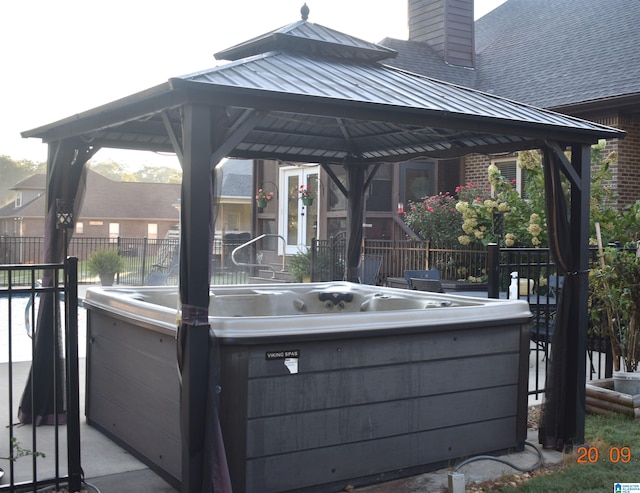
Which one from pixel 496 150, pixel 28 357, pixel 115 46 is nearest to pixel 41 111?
pixel 115 46

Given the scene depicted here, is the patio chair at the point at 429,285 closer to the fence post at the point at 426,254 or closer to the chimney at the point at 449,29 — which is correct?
the fence post at the point at 426,254

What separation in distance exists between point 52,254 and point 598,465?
433cm

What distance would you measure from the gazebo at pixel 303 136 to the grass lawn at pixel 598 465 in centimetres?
23

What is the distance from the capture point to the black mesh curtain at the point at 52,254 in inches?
215

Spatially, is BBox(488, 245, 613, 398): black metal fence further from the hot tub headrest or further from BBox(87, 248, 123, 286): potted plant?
BBox(87, 248, 123, 286): potted plant

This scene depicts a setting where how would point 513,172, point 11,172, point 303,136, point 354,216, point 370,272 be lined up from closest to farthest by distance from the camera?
point 303,136 < point 354,216 < point 370,272 < point 513,172 < point 11,172

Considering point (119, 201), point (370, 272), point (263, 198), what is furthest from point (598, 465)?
point (119, 201)

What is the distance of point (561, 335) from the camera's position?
523 centimetres

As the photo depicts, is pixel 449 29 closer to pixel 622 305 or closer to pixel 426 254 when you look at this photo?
pixel 426 254

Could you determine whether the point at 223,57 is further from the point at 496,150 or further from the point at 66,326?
the point at 66,326

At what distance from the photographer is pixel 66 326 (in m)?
4.14

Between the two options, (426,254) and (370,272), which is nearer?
(370,272)

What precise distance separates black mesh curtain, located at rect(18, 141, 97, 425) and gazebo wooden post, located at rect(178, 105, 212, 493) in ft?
6.35
